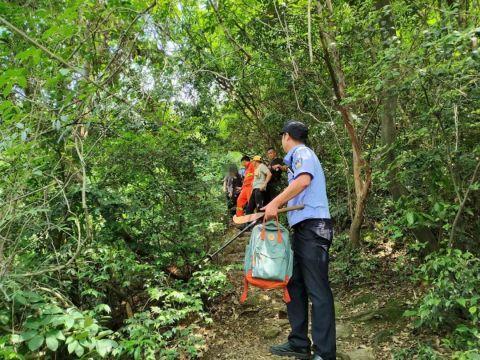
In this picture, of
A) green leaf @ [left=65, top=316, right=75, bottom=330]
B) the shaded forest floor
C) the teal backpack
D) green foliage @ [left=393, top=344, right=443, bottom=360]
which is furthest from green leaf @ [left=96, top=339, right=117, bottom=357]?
green foliage @ [left=393, top=344, right=443, bottom=360]

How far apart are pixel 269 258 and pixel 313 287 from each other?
452mm

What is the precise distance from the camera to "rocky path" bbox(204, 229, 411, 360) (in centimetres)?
423

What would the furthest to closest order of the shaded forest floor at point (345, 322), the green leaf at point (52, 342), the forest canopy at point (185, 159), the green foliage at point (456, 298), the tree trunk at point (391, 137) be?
the tree trunk at point (391, 137)
the shaded forest floor at point (345, 322)
the forest canopy at point (185, 159)
the green foliage at point (456, 298)
the green leaf at point (52, 342)

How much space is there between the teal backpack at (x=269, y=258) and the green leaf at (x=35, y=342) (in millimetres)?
1727

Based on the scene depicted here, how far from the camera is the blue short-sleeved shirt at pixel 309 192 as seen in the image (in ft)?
11.1

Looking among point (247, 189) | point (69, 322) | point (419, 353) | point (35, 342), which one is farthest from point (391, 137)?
point (35, 342)

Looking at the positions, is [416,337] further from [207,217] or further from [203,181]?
[203,181]

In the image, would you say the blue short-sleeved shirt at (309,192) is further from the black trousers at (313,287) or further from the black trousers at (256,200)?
the black trousers at (256,200)

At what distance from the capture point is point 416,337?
405 centimetres

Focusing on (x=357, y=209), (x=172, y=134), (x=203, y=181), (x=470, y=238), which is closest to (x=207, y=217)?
(x=203, y=181)

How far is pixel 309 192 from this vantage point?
11.3 feet

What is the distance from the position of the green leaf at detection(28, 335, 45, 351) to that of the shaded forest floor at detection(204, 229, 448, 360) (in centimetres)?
215

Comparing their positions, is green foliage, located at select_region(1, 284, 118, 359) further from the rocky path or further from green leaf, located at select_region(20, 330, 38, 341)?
the rocky path

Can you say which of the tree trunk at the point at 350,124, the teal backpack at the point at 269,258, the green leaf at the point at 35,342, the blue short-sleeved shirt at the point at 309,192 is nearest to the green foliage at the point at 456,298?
the blue short-sleeved shirt at the point at 309,192
